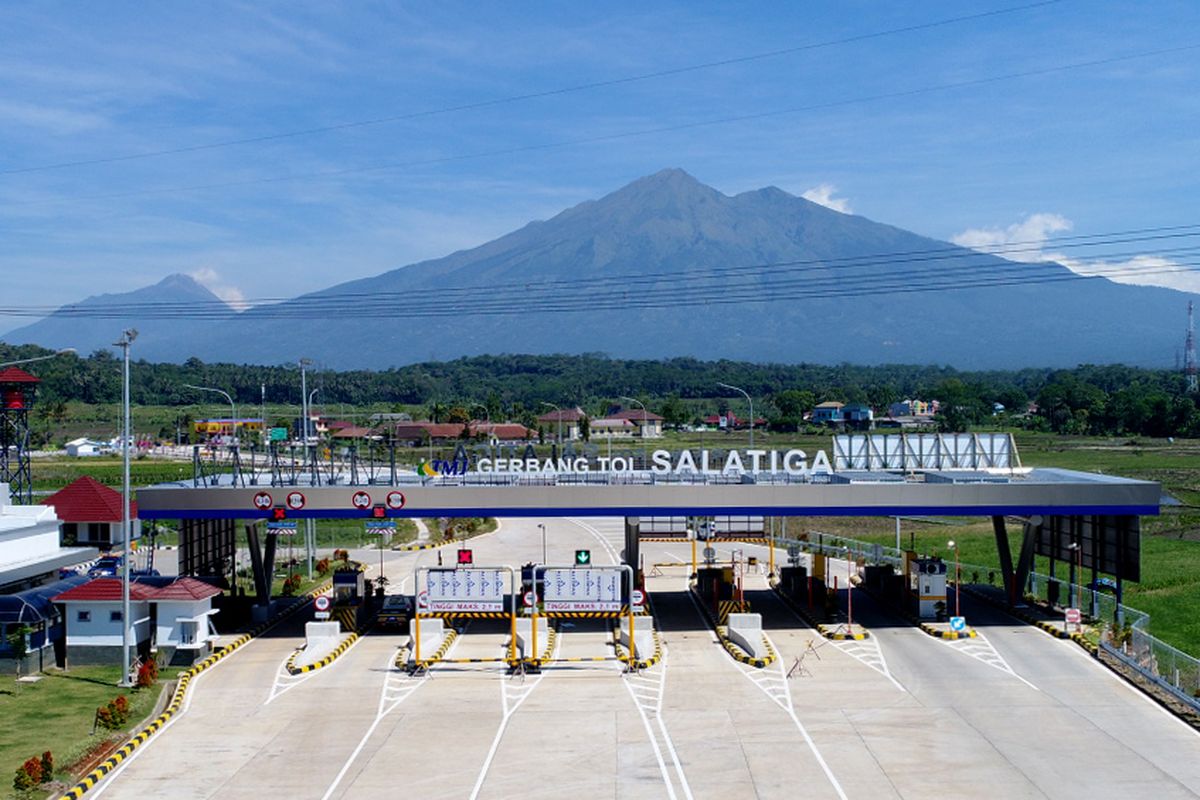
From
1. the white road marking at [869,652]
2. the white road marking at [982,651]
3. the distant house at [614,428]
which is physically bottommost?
the white road marking at [869,652]

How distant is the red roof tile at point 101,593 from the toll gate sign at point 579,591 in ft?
46.5

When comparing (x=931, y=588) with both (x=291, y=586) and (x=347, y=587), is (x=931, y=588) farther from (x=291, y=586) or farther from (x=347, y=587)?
(x=291, y=586)

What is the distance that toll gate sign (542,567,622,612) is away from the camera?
44.1m

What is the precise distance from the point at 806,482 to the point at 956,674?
1153cm

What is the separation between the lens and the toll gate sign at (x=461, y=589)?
43.7 meters

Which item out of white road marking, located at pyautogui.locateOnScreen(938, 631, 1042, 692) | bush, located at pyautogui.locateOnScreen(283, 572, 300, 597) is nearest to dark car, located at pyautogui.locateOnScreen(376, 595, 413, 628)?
bush, located at pyautogui.locateOnScreen(283, 572, 300, 597)

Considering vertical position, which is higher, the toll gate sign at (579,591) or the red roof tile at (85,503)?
the red roof tile at (85,503)

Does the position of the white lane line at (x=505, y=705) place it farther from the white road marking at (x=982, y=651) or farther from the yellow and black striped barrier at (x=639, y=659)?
the white road marking at (x=982, y=651)

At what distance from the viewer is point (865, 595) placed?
186ft

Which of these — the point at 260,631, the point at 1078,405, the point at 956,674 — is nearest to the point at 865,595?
the point at 956,674

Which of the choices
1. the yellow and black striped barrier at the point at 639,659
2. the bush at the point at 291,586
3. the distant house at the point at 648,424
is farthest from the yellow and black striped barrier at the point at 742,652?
the distant house at the point at 648,424

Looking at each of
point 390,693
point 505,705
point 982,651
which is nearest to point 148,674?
point 390,693

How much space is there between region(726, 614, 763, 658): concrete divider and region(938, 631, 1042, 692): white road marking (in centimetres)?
689

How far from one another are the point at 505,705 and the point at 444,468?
1561cm
